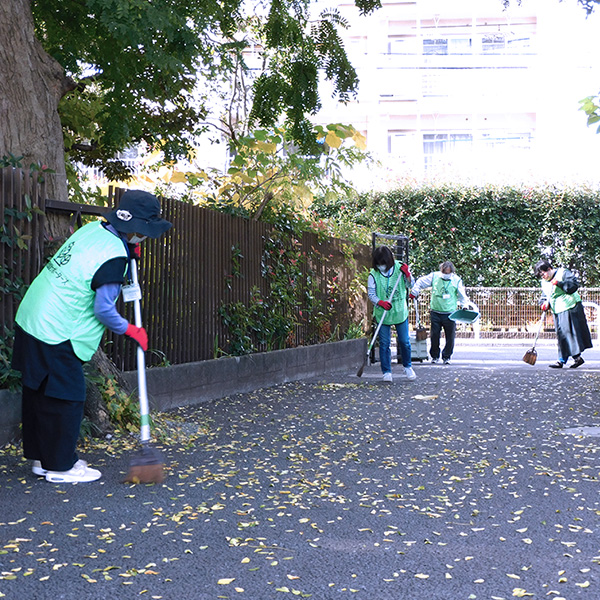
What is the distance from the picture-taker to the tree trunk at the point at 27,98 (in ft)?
22.4

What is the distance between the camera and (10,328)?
20.0ft

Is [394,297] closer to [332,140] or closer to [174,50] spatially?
[332,140]

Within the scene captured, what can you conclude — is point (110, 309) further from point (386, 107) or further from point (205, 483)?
point (386, 107)

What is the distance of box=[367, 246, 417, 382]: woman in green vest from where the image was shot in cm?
1147

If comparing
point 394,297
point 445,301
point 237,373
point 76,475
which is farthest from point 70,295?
point 445,301

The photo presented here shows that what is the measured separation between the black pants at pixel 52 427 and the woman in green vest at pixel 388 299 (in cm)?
670

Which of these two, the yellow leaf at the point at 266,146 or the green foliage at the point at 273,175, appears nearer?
the green foliage at the point at 273,175

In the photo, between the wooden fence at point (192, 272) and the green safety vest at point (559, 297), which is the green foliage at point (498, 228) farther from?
the green safety vest at point (559, 297)

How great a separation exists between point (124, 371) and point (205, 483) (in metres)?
2.88

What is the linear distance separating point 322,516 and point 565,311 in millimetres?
9852

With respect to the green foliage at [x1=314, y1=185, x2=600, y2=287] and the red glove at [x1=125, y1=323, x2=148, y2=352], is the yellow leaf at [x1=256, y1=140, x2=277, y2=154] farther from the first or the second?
the green foliage at [x1=314, y1=185, x2=600, y2=287]

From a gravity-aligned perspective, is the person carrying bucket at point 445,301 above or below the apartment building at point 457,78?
below

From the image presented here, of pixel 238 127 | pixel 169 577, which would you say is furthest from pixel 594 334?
pixel 169 577

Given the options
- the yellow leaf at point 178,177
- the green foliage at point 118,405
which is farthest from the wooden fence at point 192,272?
the yellow leaf at point 178,177
